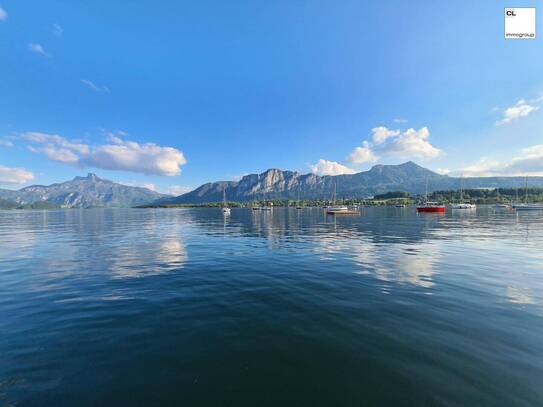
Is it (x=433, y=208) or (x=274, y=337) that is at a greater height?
(x=433, y=208)

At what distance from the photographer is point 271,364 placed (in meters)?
7.72

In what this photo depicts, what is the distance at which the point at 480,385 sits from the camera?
671 centimetres

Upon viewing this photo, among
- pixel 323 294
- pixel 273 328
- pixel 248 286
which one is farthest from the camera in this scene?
pixel 248 286

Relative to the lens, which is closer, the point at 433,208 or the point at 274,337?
the point at 274,337

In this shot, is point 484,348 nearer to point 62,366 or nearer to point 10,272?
point 62,366

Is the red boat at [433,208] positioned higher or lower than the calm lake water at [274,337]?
higher

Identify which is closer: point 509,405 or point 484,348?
point 509,405

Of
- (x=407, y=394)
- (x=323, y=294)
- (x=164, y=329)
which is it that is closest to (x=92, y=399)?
(x=164, y=329)

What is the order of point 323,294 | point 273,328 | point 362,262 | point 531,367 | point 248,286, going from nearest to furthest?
point 531,367, point 273,328, point 323,294, point 248,286, point 362,262

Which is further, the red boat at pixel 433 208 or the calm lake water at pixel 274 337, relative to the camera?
the red boat at pixel 433 208

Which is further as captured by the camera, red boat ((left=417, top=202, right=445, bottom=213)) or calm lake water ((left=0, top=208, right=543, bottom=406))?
red boat ((left=417, top=202, right=445, bottom=213))

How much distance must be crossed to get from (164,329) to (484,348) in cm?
1256

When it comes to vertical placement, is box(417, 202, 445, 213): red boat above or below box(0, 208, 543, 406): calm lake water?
above

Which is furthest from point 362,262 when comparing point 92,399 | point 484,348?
point 92,399
